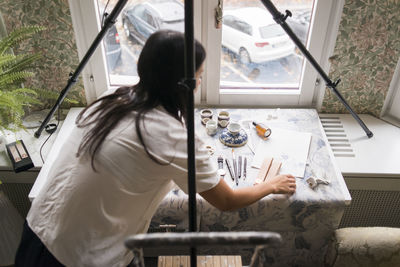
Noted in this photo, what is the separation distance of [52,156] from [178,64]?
0.85 meters

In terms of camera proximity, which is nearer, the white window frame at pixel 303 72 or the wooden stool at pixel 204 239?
the wooden stool at pixel 204 239

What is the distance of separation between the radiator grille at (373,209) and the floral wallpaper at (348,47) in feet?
1.48

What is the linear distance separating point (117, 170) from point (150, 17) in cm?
96

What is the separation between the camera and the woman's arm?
3.41 ft

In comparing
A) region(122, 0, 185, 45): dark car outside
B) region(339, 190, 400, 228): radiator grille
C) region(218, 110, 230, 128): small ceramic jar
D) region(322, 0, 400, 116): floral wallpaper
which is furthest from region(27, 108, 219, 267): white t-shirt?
region(322, 0, 400, 116): floral wallpaper

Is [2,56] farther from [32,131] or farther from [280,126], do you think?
[280,126]

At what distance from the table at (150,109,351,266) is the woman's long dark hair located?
0.46m

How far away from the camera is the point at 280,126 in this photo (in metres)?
1.66

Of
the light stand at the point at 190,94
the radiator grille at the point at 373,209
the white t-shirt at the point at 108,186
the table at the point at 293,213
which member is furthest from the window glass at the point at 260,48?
the light stand at the point at 190,94

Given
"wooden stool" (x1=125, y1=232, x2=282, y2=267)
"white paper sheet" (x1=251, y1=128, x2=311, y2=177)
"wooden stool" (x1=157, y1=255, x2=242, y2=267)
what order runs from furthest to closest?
"white paper sheet" (x1=251, y1=128, x2=311, y2=177) < "wooden stool" (x1=157, y1=255, x2=242, y2=267) < "wooden stool" (x1=125, y1=232, x2=282, y2=267)

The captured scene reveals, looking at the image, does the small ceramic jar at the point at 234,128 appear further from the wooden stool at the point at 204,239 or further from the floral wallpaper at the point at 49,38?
the wooden stool at the point at 204,239

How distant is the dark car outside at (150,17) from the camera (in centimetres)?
158

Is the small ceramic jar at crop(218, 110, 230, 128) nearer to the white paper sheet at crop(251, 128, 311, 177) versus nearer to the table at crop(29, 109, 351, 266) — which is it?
the table at crop(29, 109, 351, 266)

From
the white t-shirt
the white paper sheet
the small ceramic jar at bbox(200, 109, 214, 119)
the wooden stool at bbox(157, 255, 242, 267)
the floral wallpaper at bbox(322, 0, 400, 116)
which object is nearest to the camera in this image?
the white t-shirt
